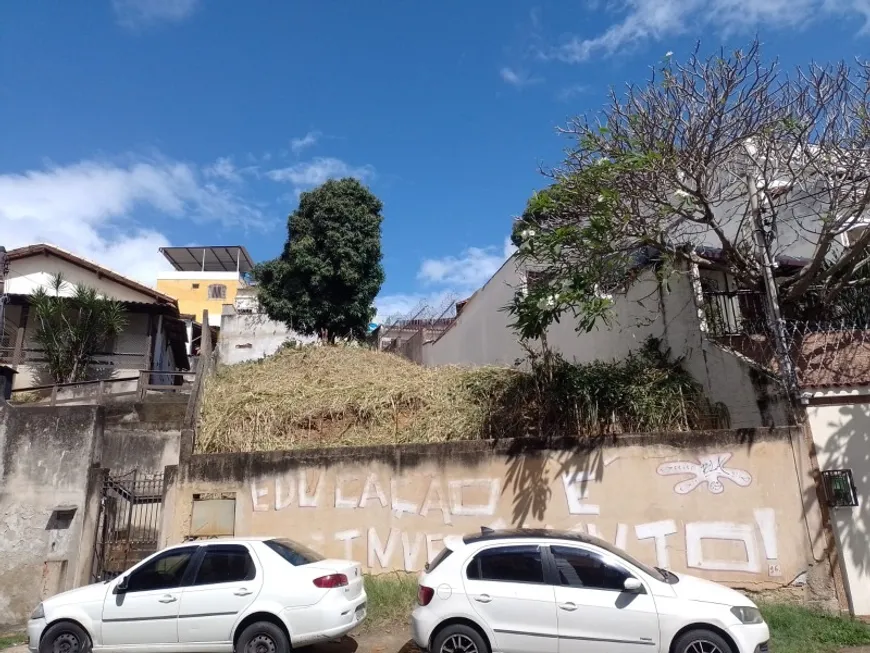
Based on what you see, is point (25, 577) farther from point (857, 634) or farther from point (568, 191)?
point (857, 634)

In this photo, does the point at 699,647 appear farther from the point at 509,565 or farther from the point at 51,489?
the point at 51,489

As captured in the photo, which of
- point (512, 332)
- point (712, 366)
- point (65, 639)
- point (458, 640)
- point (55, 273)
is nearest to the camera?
point (458, 640)

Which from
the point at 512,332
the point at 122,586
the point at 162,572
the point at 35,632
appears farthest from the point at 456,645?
the point at 512,332

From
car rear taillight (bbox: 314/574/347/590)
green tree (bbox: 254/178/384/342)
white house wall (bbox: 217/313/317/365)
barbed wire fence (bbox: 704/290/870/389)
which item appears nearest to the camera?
car rear taillight (bbox: 314/574/347/590)

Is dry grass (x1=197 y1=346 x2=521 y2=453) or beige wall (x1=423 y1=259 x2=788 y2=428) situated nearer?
beige wall (x1=423 y1=259 x2=788 y2=428)

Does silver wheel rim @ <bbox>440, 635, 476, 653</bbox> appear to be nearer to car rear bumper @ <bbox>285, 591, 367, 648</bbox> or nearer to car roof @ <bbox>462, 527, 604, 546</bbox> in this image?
car roof @ <bbox>462, 527, 604, 546</bbox>

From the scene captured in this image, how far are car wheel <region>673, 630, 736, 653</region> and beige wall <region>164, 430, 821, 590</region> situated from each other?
2.65m

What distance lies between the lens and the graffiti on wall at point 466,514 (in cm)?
765

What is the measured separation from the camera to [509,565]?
570cm

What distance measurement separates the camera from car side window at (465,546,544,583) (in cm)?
562

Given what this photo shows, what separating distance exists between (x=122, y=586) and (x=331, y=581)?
7.53ft

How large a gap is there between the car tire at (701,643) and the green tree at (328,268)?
1509 centimetres

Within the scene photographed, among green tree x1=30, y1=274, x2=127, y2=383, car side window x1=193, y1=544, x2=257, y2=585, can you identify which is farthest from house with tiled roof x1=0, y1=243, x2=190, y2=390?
car side window x1=193, y1=544, x2=257, y2=585

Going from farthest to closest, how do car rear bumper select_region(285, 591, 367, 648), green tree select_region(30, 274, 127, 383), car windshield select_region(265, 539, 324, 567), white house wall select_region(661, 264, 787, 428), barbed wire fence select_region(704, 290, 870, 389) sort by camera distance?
green tree select_region(30, 274, 127, 383) → white house wall select_region(661, 264, 787, 428) → barbed wire fence select_region(704, 290, 870, 389) → car windshield select_region(265, 539, 324, 567) → car rear bumper select_region(285, 591, 367, 648)
